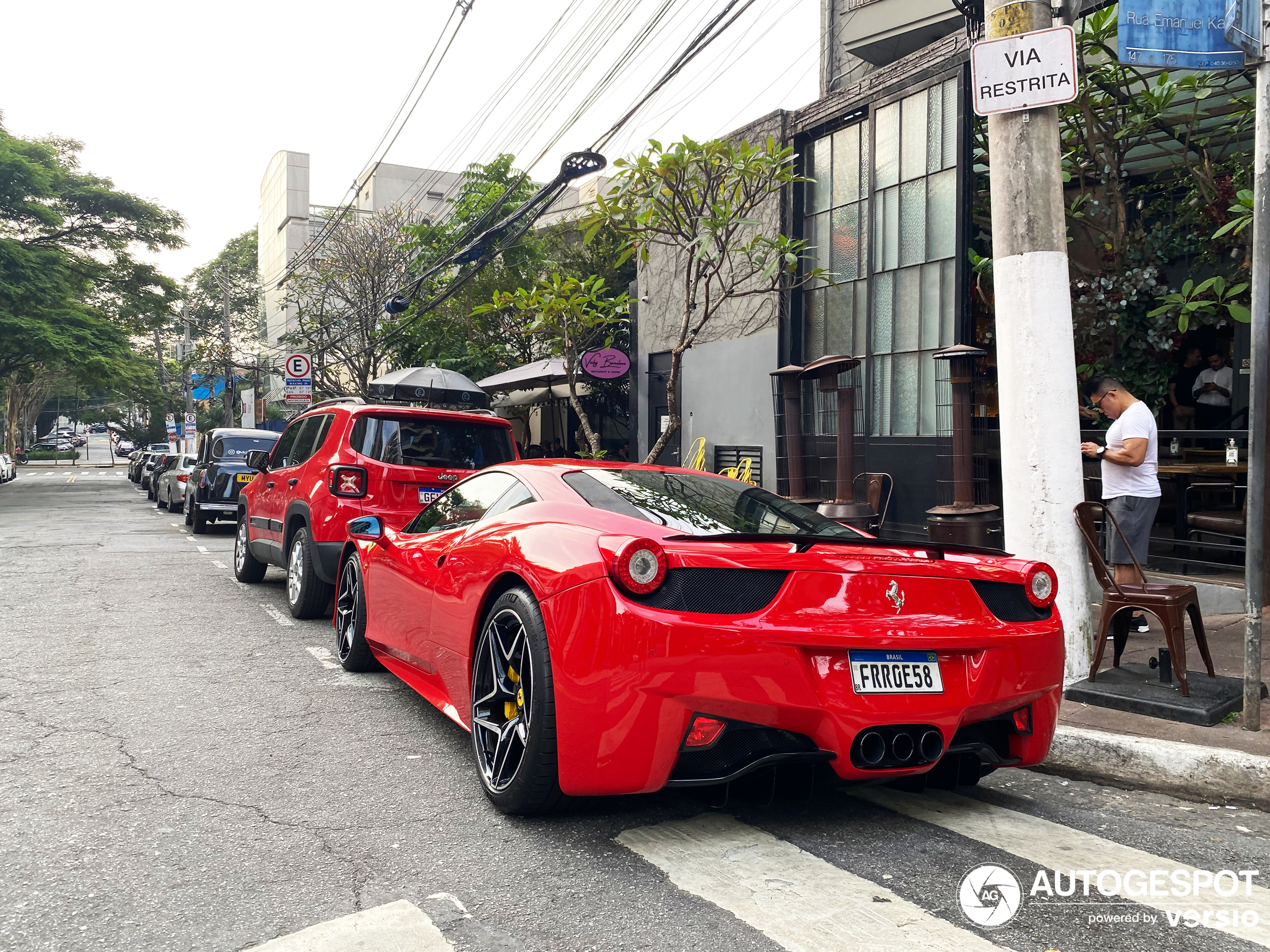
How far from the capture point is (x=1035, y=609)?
3.70 m

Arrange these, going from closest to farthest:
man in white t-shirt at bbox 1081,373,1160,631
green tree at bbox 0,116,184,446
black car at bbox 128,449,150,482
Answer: man in white t-shirt at bbox 1081,373,1160,631 → green tree at bbox 0,116,184,446 → black car at bbox 128,449,150,482

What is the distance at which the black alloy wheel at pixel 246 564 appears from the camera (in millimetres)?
9938

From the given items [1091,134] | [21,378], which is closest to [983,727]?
[1091,134]

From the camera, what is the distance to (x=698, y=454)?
14.5 metres

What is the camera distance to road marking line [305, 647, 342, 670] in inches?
249

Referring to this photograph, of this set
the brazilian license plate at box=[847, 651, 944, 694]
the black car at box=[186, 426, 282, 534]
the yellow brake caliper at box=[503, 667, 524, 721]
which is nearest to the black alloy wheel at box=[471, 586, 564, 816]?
the yellow brake caliper at box=[503, 667, 524, 721]

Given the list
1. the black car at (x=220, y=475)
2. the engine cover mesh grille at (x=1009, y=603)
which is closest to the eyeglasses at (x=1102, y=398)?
the engine cover mesh grille at (x=1009, y=603)

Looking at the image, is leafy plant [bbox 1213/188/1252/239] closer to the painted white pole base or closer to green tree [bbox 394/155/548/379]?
the painted white pole base

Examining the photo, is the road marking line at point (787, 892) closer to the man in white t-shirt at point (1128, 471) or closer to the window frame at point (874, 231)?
the man in white t-shirt at point (1128, 471)

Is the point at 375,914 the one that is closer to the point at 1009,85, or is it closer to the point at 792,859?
the point at 792,859

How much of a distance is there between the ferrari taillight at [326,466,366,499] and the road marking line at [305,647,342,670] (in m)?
1.29

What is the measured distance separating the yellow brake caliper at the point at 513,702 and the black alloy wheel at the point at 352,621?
7.66ft

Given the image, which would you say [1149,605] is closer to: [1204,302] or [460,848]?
[460,848]

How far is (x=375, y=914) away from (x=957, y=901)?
169 centimetres
